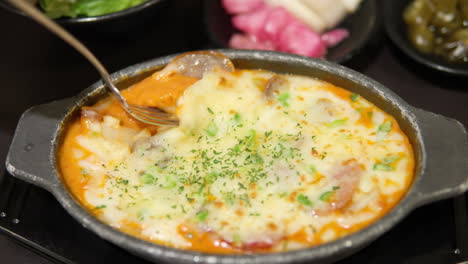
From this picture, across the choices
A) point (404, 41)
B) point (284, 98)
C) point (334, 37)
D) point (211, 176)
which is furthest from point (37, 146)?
point (404, 41)

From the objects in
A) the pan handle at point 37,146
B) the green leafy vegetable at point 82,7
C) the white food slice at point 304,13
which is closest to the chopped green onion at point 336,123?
the pan handle at point 37,146

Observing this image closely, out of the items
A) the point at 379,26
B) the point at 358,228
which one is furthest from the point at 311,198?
the point at 379,26

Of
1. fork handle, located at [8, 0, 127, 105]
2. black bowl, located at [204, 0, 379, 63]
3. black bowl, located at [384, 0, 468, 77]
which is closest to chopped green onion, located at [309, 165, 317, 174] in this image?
fork handle, located at [8, 0, 127, 105]

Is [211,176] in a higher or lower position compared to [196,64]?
lower

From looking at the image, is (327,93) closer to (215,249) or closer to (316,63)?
(316,63)

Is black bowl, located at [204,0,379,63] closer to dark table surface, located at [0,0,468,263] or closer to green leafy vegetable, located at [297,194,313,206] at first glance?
dark table surface, located at [0,0,468,263]

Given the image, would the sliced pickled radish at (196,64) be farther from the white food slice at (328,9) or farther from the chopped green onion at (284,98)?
the white food slice at (328,9)

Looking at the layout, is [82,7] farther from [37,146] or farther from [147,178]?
[147,178]
